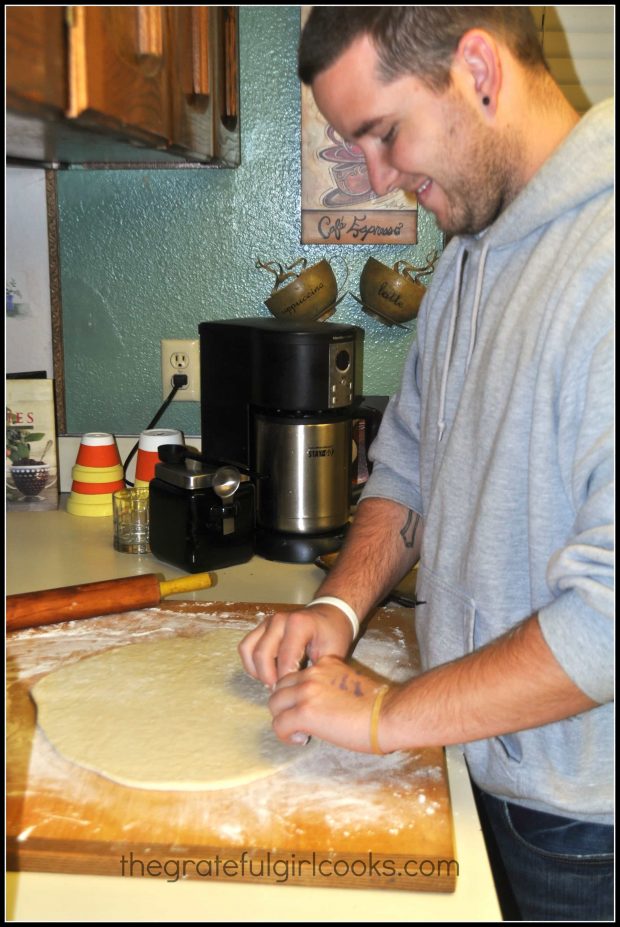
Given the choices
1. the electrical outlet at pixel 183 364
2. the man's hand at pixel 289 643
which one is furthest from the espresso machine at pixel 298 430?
the man's hand at pixel 289 643

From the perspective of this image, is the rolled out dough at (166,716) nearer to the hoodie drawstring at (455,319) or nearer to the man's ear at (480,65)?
the hoodie drawstring at (455,319)

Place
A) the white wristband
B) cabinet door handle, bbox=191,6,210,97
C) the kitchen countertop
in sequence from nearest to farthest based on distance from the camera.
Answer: the kitchen countertop, the white wristband, cabinet door handle, bbox=191,6,210,97

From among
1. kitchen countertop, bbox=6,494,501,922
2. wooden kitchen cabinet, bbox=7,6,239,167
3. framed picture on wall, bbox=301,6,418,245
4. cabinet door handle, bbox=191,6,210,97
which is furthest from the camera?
framed picture on wall, bbox=301,6,418,245

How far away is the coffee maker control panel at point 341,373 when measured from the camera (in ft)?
5.41

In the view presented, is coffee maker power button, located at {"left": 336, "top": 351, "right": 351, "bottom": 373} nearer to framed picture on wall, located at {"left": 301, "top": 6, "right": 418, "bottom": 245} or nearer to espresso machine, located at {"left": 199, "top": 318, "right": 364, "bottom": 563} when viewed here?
espresso machine, located at {"left": 199, "top": 318, "right": 364, "bottom": 563}

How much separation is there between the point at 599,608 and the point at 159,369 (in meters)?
1.44

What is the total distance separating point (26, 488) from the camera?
1972 millimetres

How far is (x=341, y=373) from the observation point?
166 centimetres

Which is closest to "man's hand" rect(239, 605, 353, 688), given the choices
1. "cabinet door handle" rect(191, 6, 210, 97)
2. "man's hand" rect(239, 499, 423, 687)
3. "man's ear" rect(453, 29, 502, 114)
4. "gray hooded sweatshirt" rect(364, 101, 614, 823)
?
"man's hand" rect(239, 499, 423, 687)

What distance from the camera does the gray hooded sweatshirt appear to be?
2.68ft

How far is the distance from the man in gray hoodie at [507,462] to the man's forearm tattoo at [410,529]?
19cm

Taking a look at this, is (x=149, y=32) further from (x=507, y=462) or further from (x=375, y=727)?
(x=375, y=727)

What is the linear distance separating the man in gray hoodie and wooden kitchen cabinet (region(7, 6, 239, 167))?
0.87 feet

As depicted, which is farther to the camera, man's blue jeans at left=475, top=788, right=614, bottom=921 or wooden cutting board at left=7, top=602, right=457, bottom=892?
man's blue jeans at left=475, top=788, right=614, bottom=921
